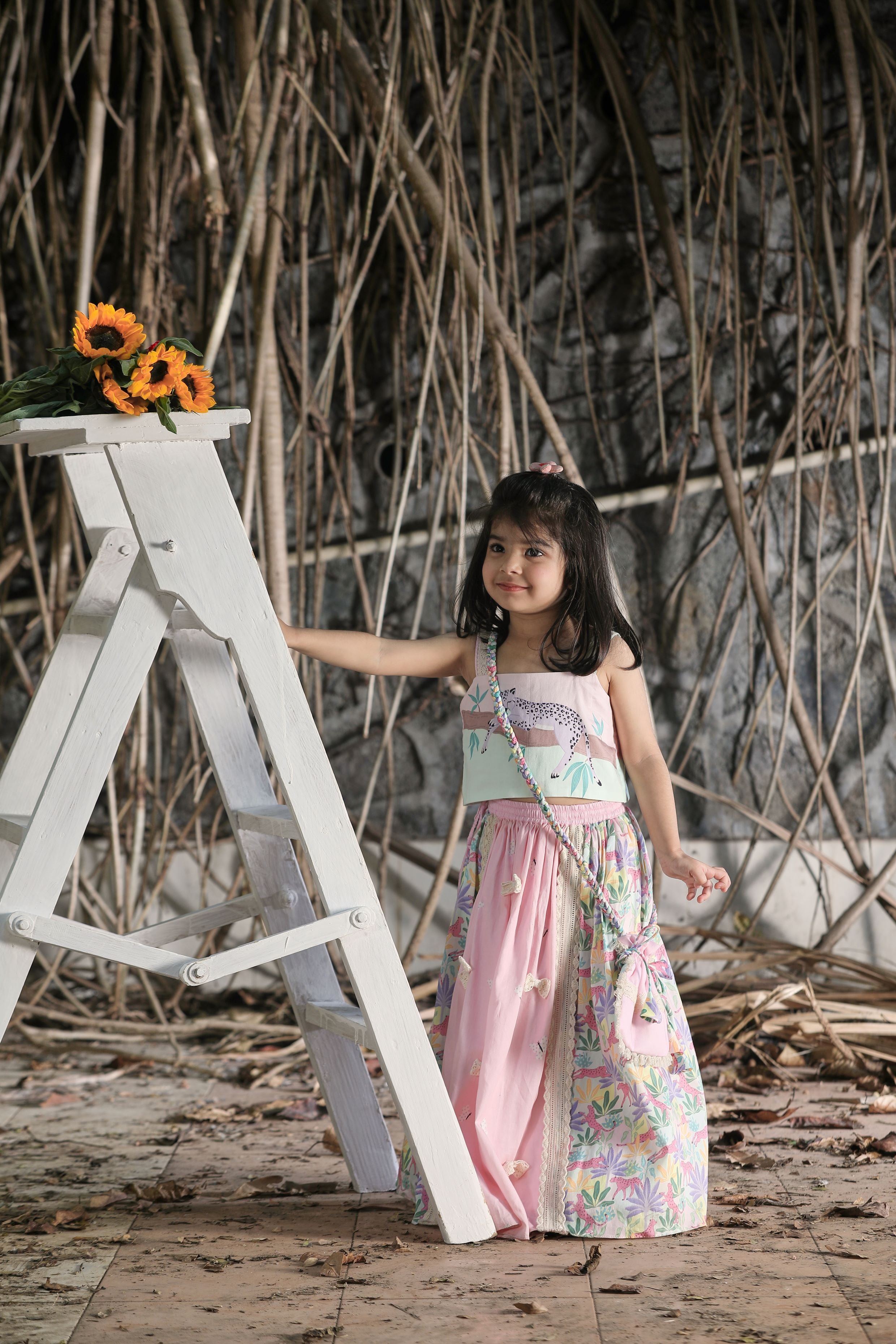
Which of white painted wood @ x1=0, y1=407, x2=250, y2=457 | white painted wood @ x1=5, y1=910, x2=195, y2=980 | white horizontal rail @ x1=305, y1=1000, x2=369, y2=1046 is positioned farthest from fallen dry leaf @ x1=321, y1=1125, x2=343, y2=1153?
white painted wood @ x1=0, y1=407, x2=250, y2=457

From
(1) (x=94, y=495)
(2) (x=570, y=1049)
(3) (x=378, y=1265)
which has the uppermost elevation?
(1) (x=94, y=495)

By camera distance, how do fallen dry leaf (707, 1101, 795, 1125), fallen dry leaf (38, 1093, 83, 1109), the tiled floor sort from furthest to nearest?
fallen dry leaf (38, 1093, 83, 1109) → fallen dry leaf (707, 1101, 795, 1125) → the tiled floor

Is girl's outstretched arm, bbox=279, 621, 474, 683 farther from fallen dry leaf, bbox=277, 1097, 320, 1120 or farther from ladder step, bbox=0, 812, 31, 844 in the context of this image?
fallen dry leaf, bbox=277, 1097, 320, 1120

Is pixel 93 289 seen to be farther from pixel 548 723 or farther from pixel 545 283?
pixel 548 723

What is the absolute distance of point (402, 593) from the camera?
2652 millimetres

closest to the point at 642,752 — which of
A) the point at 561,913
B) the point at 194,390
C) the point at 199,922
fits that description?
the point at 561,913

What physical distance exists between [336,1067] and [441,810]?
44.8 inches

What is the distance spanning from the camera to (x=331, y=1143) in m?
1.76

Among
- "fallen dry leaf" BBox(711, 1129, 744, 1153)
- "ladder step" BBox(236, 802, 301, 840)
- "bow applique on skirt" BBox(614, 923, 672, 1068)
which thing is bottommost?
"fallen dry leaf" BBox(711, 1129, 744, 1153)

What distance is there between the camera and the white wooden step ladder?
1.25m

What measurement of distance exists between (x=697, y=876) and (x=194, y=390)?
0.77 m

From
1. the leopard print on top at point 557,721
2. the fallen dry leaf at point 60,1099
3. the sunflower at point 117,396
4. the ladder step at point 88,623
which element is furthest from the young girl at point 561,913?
the fallen dry leaf at point 60,1099

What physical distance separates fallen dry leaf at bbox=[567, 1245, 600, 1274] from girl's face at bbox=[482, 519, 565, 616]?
0.71 metres

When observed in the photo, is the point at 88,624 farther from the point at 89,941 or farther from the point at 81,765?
the point at 89,941
